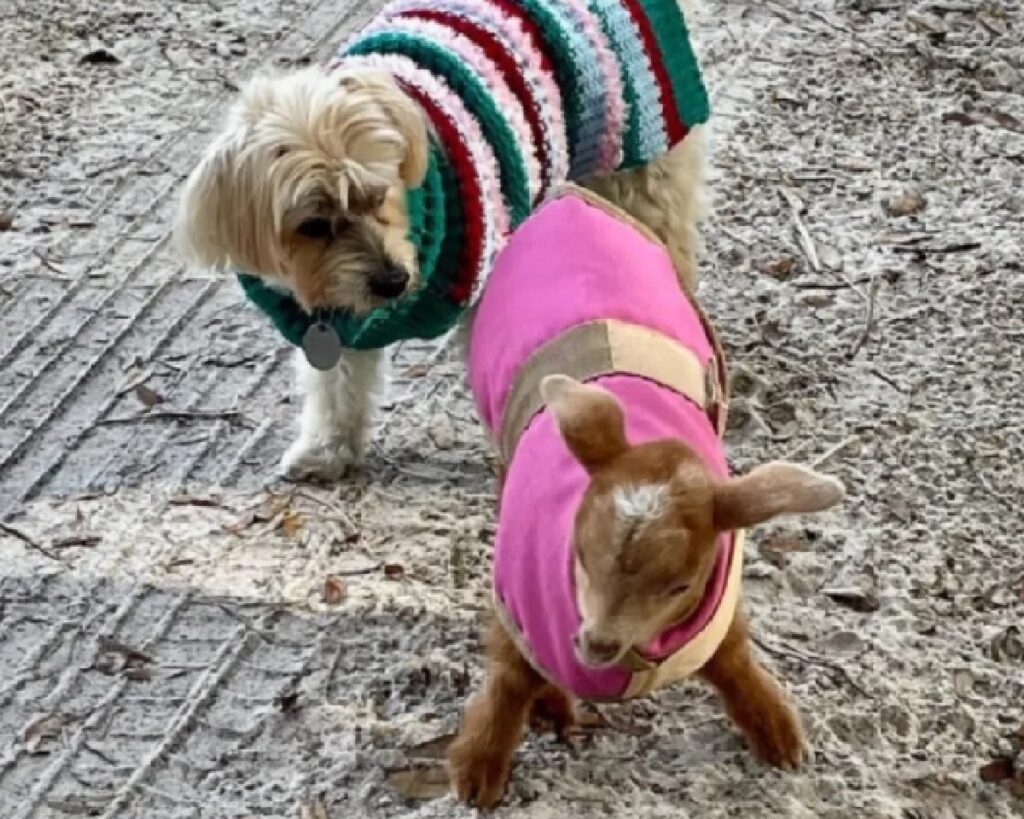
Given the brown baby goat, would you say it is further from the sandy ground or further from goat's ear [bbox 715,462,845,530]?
the sandy ground

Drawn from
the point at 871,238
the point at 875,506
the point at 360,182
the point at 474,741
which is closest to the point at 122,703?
the point at 474,741

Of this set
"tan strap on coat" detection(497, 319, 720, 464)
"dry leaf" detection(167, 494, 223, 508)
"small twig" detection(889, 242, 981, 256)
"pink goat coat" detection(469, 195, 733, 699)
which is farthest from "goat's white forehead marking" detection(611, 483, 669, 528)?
"small twig" detection(889, 242, 981, 256)

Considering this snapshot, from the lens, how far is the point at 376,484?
7.91ft

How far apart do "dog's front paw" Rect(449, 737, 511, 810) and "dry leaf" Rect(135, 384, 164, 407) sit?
850 millimetres

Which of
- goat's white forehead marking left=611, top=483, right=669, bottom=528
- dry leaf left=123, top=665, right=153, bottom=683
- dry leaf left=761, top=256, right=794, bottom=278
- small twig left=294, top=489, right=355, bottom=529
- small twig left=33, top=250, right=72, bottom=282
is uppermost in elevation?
goat's white forehead marking left=611, top=483, right=669, bottom=528

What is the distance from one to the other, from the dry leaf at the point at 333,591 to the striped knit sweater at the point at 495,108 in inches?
12.6

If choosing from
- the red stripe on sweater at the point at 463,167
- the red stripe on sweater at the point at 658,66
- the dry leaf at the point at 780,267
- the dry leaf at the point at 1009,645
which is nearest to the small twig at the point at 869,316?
the dry leaf at the point at 780,267

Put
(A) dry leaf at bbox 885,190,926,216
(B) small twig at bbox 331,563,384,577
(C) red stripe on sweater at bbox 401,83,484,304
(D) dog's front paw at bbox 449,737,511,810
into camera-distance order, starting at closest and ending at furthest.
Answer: (D) dog's front paw at bbox 449,737,511,810, (C) red stripe on sweater at bbox 401,83,484,304, (B) small twig at bbox 331,563,384,577, (A) dry leaf at bbox 885,190,926,216

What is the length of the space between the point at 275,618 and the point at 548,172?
28.2 inches

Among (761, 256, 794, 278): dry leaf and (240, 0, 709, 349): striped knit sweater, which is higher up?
(240, 0, 709, 349): striped knit sweater

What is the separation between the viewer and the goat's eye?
205cm

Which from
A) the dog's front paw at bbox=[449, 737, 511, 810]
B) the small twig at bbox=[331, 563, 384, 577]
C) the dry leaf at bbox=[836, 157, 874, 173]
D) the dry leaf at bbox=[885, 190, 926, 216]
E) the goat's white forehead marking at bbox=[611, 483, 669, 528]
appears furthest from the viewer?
the dry leaf at bbox=[836, 157, 874, 173]

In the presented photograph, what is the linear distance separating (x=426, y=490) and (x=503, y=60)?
62cm

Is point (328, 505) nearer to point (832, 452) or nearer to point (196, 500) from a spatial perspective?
point (196, 500)
